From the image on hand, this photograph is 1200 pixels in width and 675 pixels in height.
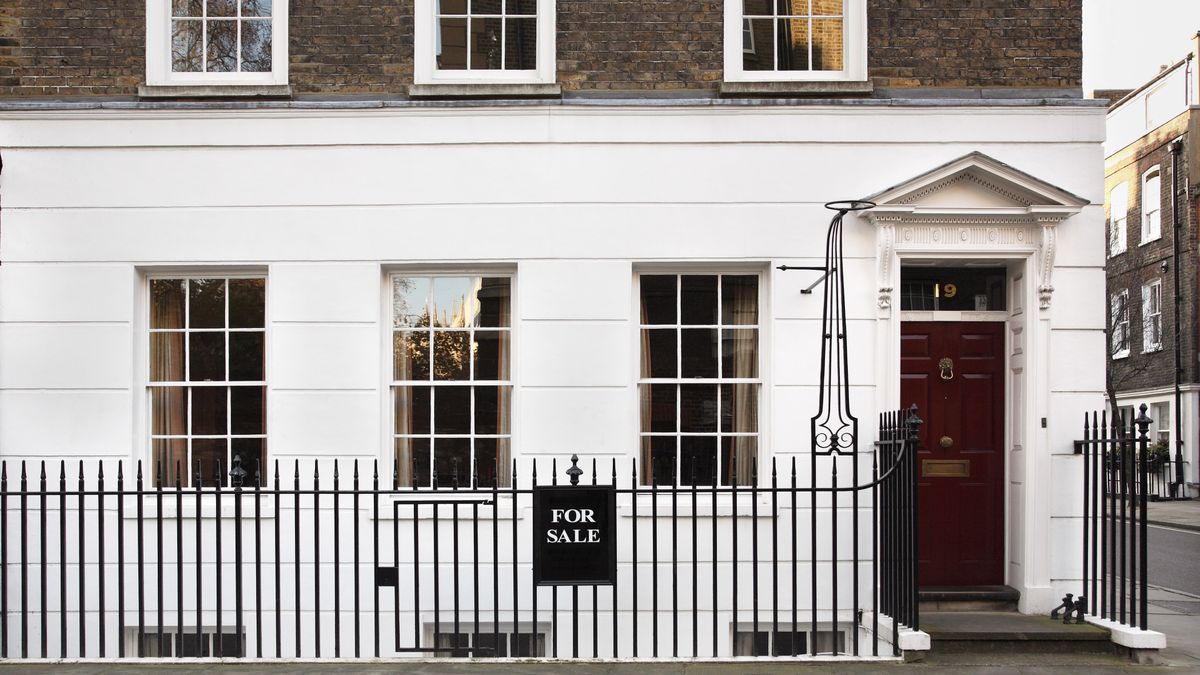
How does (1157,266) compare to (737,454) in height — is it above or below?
above

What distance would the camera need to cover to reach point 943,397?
9422 millimetres

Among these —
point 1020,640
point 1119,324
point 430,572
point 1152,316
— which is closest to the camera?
point 1020,640

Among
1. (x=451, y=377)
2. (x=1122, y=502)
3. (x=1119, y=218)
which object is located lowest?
(x=1122, y=502)

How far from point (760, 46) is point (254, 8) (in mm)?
4133

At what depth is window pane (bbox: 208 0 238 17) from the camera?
952 cm

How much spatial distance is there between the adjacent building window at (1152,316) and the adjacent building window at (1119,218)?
1822 millimetres

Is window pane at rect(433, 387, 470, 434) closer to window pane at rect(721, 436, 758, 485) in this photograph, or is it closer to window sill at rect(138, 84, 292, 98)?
window pane at rect(721, 436, 758, 485)

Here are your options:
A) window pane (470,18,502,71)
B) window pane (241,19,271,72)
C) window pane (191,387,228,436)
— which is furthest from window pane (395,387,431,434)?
window pane (241,19,271,72)

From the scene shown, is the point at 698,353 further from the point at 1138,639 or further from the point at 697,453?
the point at 1138,639

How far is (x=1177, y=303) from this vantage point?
103ft

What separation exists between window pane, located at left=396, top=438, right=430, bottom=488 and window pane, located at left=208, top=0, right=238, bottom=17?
375 centimetres

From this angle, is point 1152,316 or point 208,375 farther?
point 1152,316

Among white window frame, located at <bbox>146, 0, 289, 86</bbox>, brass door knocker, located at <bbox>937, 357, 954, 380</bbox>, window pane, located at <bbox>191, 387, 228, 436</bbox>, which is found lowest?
window pane, located at <bbox>191, 387, 228, 436</bbox>

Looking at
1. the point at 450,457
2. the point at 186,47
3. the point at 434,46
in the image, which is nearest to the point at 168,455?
the point at 450,457
